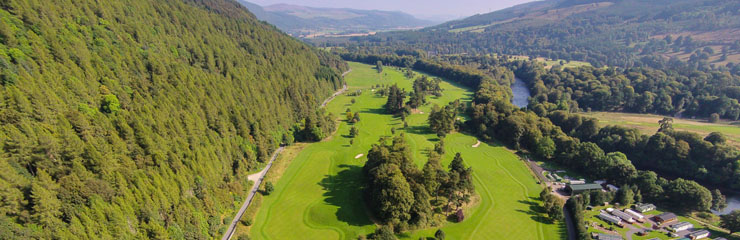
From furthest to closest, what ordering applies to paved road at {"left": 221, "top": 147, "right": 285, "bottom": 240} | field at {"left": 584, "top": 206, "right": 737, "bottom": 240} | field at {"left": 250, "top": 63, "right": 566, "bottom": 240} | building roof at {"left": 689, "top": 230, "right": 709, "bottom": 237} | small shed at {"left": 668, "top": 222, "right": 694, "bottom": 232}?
field at {"left": 250, "top": 63, "right": 566, "bottom": 240}
small shed at {"left": 668, "top": 222, "right": 694, "bottom": 232}
paved road at {"left": 221, "top": 147, "right": 285, "bottom": 240}
field at {"left": 584, "top": 206, "right": 737, "bottom": 240}
building roof at {"left": 689, "top": 230, "right": 709, "bottom": 237}

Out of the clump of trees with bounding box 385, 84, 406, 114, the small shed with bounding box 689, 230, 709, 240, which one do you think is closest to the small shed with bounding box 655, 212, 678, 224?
the small shed with bounding box 689, 230, 709, 240

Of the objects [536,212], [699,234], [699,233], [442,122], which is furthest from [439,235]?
[442,122]

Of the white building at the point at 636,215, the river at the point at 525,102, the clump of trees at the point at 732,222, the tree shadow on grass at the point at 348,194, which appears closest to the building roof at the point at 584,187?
the white building at the point at 636,215

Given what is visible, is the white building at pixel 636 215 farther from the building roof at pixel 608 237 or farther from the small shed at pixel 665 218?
the building roof at pixel 608 237

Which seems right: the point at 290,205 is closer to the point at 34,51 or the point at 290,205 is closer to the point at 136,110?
the point at 136,110

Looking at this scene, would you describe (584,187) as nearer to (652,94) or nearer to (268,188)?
(268,188)

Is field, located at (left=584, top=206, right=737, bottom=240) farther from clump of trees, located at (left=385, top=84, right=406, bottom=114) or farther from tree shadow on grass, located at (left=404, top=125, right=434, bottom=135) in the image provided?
clump of trees, located at (left=385, top=84, right=406, bottom=114)
